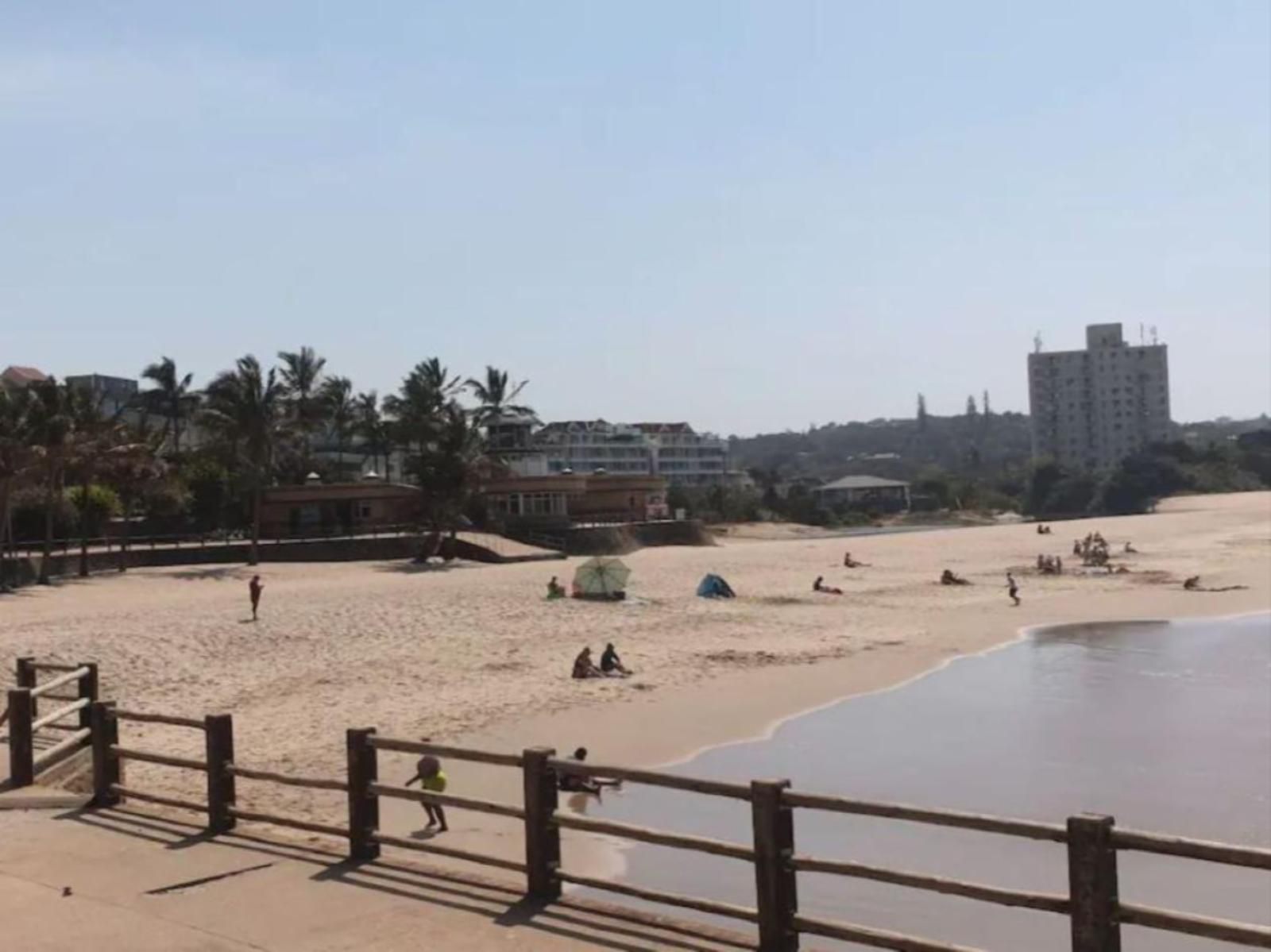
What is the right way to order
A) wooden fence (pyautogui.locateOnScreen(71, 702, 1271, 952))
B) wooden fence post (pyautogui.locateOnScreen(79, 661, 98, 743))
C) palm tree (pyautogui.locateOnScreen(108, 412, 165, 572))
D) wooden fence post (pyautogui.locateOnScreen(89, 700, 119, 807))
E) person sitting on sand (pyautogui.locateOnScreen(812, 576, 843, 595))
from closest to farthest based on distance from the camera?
1. wooden fence (pyautogui.locateOnScreen(71, 702, 1271, 952))
2. wooden fence post (pyautogui.locateOnScreen(89, 700, 119, 807))
3. wooden fence post (pyautogui.locateOnScreen(79, 661, 98, 743))
4. person sitting on sand (pyautogui.locateOnScreen(812, 576, 843, 595))
5. palm tree (pyautogui.locateOnScreen(108, 412, 165, 572))

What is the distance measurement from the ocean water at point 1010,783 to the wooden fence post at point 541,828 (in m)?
3.17

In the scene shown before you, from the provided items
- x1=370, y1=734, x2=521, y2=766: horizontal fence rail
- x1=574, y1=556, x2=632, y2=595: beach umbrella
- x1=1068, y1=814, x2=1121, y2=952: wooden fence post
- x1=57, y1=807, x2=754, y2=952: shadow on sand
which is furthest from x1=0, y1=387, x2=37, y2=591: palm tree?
x1=1068, y1=814, x2=1121, y2=952: wooden fence post

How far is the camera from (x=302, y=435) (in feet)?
179

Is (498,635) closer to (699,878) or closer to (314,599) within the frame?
(314,599)

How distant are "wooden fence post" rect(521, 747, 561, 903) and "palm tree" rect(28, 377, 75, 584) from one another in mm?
35947

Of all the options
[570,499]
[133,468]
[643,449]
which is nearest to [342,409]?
[570,499]

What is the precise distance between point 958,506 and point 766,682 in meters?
114

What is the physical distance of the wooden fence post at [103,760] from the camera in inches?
404

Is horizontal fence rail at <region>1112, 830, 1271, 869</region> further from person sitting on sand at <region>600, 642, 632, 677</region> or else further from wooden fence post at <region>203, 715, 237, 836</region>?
person sitting on sand at <region>600, 642, 632, 677</region>

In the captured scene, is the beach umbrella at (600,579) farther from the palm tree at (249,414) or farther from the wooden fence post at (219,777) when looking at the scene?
the wooden fence post at (219,777)

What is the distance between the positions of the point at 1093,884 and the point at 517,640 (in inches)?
926

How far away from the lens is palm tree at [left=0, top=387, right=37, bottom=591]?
38.8 meters

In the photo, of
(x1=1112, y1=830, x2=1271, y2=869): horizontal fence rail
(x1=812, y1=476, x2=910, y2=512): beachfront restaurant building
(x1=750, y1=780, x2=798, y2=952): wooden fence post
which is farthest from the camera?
(x1=812, y1=476, x2=910, y2=512): beachfront restaurant building

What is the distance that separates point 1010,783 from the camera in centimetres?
1579
